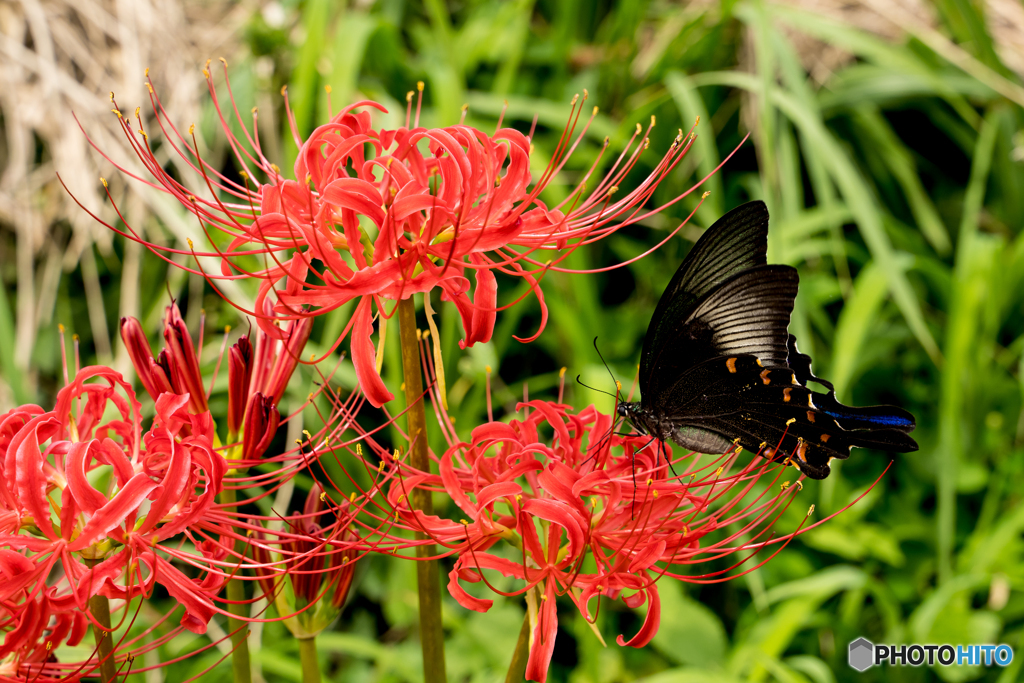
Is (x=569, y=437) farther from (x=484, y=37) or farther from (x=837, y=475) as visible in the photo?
(x=484, y=37)

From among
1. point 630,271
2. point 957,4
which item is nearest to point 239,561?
point 630,271

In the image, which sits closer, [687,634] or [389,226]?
[389,226]

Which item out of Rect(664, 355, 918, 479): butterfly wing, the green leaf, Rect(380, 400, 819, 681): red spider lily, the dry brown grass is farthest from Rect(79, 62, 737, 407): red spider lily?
the dry brown grass

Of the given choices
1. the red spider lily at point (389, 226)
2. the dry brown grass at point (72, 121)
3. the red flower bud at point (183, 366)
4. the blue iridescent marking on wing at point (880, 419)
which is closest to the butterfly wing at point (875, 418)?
the blue iridescent marking on wing at point (880, 419)

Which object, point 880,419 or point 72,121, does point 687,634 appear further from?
point 72,121

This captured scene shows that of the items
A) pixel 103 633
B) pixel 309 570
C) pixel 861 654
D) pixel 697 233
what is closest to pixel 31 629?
pixel 103 633

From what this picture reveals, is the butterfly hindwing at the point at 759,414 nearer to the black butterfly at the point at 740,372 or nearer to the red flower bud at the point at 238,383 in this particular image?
the black butterfly at the point at 740,372
